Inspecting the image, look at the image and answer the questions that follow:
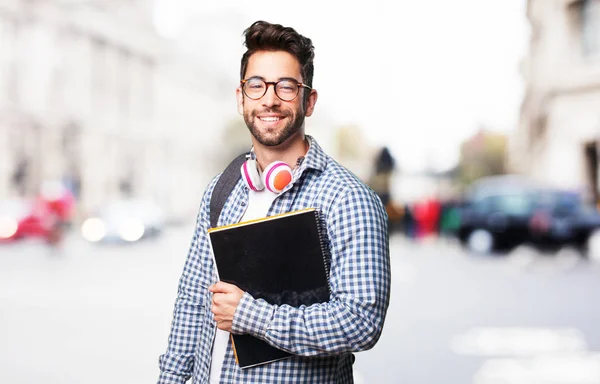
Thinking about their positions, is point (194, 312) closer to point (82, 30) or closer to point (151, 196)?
point (82, 30)

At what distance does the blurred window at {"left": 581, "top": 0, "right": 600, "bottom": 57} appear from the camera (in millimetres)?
29172

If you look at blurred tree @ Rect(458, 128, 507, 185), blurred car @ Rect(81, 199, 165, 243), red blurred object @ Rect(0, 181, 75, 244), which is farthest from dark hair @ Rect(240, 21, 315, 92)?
blurred tree @ Rect(458, 128, 507, 185)

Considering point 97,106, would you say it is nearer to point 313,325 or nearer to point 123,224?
point 123,224

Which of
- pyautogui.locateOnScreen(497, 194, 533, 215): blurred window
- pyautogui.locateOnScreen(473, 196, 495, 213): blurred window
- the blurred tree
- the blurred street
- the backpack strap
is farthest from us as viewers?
the blurred tree

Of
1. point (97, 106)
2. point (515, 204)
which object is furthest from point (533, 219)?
point (97, 106)

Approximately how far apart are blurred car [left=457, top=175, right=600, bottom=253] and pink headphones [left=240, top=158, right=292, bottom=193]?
15.8m

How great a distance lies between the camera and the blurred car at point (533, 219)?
56.0ft

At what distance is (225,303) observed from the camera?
1940mm

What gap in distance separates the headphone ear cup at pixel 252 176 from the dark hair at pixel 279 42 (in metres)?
0.25

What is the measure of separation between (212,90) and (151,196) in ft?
73.6

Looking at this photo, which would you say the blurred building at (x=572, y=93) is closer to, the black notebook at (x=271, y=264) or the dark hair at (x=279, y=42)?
the dark hair at (x=279, y=42)

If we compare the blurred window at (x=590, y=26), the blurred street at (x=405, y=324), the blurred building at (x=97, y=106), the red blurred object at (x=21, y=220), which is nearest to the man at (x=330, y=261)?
the blurred street at (x=405, y=324)

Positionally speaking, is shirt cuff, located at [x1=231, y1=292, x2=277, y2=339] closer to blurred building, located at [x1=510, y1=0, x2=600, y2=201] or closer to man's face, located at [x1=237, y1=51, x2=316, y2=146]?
man's face, located at [x1=237, y1=51, x2=316, y2=146]

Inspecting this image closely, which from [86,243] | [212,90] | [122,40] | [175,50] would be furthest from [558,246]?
[212,90]
